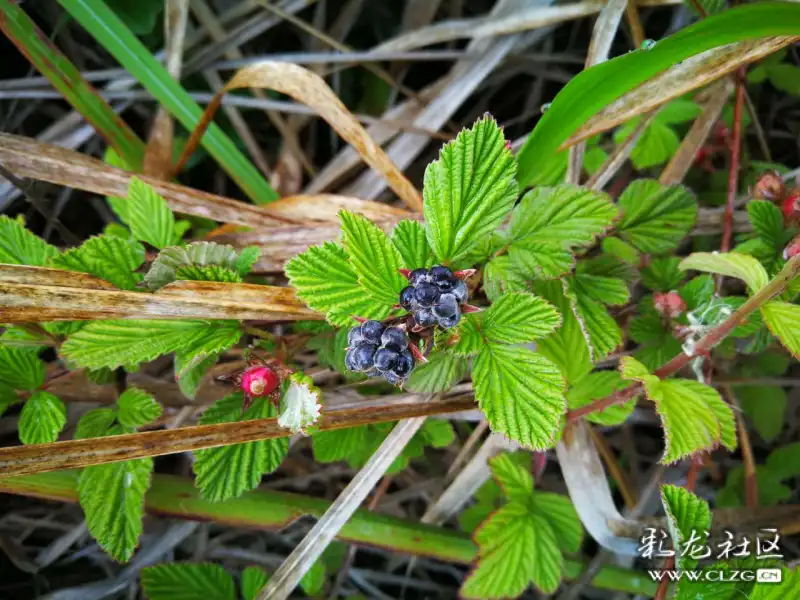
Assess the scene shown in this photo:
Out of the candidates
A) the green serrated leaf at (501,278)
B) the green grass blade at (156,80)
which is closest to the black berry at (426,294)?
the green serrated leaf at (501,278)

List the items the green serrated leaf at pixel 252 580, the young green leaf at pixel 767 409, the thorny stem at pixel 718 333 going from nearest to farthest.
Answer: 1. the thorny stem at pixel 718 333
2. the green serrated leaf at pixel 252 580
3. the young green leaf at pixel 767 409

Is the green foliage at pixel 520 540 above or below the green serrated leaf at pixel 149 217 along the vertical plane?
below

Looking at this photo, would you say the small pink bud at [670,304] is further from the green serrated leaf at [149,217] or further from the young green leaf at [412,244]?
the green serrated leaf at [149,217]

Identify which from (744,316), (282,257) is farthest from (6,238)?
(744,316)

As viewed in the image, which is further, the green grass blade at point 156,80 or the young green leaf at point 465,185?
the green grass blade at point 156,80

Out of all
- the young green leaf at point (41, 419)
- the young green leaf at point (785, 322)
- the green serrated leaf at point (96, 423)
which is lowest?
the green serrated leaf at point (96, 423)

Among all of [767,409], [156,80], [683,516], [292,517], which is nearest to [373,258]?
[683,516]

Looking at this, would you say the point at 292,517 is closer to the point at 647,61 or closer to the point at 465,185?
the point at 465,185
